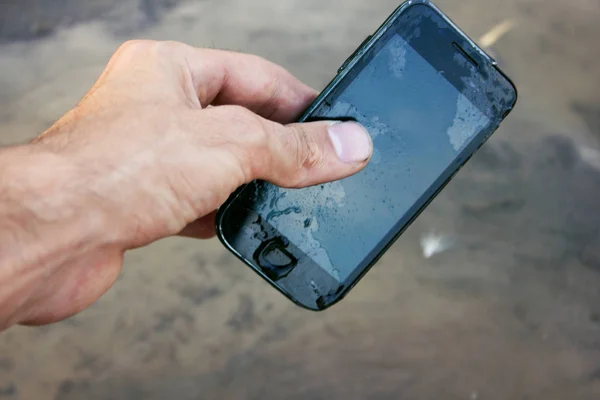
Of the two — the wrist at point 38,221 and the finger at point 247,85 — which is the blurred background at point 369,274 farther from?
the wrist at point 38,221

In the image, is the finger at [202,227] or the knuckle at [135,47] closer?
the knuckle at [135,47]

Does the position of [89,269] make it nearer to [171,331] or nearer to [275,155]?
[275,155]

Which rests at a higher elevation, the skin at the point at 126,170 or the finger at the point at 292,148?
the finger at the point at 292,148

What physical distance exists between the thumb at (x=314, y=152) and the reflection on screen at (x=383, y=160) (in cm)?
3

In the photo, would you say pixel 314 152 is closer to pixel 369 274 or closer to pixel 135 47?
pixel 135 47

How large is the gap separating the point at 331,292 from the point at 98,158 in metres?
0.24

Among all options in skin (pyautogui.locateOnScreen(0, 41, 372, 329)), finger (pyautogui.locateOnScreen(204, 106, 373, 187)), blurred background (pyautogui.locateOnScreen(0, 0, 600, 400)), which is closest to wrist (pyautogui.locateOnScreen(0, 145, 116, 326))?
skin (pyautogui.locateOnScreen(0, 41, 372, 329))

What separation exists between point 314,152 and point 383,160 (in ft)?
0.30

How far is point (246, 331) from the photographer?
2.57 ft

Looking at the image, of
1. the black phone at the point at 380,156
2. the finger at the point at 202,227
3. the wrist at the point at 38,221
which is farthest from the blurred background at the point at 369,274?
the wrist at the point at 38,221

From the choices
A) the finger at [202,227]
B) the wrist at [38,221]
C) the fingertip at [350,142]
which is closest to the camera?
the wrist at [38,221]

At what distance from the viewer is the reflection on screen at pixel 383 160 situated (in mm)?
520

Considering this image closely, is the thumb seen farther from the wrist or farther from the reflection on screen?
the wrist

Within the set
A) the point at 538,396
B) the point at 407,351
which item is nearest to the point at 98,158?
the point at 407,351
